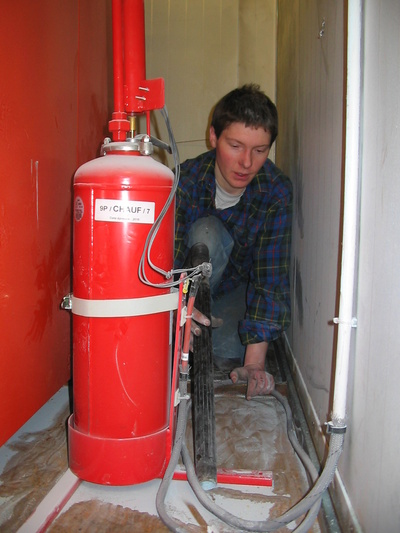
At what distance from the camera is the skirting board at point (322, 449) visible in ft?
2.86

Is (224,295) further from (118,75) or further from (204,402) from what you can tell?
(118,75)

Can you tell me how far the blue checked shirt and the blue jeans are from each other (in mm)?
47

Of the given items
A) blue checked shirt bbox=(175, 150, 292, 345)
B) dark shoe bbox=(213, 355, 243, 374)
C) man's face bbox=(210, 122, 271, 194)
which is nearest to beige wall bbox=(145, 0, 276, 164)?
blue checked shirt bbox=(175, 150, 292, 345)

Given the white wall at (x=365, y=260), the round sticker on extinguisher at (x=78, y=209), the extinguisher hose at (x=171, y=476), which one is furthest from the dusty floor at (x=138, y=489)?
the round sticker on extinguisher at (x=78, y=209)

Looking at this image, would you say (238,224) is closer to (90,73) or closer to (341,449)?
(90,73)

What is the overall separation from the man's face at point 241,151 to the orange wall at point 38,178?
1.58 ft

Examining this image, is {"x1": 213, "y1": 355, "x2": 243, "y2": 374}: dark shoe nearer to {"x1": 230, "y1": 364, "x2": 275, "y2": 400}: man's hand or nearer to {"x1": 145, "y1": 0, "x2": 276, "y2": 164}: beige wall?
{"x1": 230, "y1": 364, "x2": 275, "y2": 400}: man's hand

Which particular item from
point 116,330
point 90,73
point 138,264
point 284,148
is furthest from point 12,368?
point 284,148

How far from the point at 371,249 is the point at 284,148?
148 centimetres

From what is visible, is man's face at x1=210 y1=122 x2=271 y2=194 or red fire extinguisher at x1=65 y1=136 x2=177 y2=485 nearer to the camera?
red fire extinguisher at x1=65 y1=136 x2=177 y2=485

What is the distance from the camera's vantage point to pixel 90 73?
61.2 inches

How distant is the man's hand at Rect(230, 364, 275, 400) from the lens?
155cm

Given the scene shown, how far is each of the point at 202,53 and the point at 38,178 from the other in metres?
1.81

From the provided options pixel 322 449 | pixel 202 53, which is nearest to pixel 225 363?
pixel 322 449
